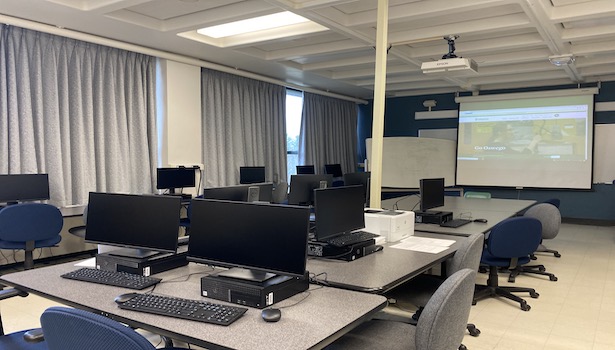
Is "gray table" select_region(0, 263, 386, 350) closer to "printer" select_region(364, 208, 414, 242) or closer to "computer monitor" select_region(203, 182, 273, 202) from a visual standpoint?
"computer monitor" select_region(203, 182, 273, 202)

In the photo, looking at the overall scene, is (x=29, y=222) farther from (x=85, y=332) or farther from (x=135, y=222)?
(x=85, y=332)

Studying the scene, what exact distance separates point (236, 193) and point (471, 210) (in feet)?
10.4

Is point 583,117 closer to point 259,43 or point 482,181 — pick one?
point 482,181

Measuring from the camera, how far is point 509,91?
9102mm

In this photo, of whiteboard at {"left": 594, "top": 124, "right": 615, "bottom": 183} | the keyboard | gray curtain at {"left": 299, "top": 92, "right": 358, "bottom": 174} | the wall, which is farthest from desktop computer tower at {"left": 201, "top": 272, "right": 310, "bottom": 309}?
whiteboard at {"left": 594, "top": 124, "right": 615, "bottom": 183}

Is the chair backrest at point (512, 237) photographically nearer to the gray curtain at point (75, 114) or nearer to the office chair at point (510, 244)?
the office chair at point (510, 244)

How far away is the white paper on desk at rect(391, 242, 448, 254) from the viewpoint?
9.46 feet

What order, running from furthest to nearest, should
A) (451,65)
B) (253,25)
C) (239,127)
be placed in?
(239,127) < (253,25) < (451,65)

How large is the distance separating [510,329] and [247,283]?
2.48 metres

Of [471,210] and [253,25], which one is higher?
[253,25]

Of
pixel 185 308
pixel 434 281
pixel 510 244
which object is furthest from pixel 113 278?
pixel 510 244

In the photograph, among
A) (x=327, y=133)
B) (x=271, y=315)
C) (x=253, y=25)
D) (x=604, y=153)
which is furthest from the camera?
(x=327, y=133)

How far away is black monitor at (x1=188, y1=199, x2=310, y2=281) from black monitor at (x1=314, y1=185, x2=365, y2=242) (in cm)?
52

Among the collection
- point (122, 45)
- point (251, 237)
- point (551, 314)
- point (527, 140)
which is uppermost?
point (122, 45)
